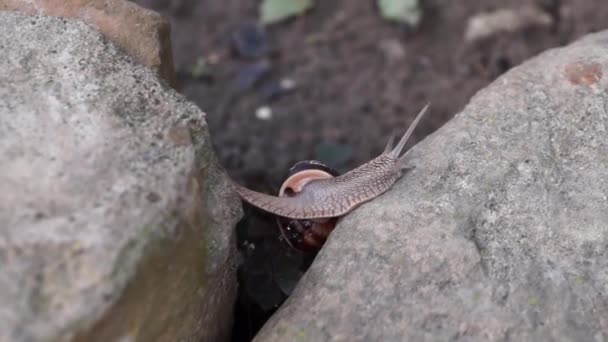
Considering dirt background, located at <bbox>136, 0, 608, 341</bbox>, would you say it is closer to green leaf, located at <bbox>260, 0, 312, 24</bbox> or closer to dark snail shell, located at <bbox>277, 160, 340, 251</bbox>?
green leaf, located at <bbox>260, 0, 312, 24</bbox>

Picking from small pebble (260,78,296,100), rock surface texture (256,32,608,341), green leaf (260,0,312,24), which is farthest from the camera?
green leaf (260,0,312,24)

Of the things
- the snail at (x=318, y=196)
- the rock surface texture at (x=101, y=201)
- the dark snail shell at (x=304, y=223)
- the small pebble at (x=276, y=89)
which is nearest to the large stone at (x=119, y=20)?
the rock surface texture at (x=101, y=201)

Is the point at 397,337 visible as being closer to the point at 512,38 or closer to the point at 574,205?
the point at 574,205

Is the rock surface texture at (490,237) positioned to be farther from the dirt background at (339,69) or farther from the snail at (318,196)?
the dirt background at (339,69)

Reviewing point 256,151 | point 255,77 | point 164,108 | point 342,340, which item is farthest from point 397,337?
point 255,77

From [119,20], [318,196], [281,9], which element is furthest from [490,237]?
[281,9]

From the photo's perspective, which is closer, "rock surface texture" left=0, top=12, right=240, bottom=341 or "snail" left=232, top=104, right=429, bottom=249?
"rock surface texture" left=0, top=12, right=240, bottom=341

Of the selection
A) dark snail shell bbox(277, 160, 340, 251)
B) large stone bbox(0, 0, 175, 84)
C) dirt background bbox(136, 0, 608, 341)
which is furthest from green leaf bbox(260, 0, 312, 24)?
large stone bbox(0, 0, 175, 84)
